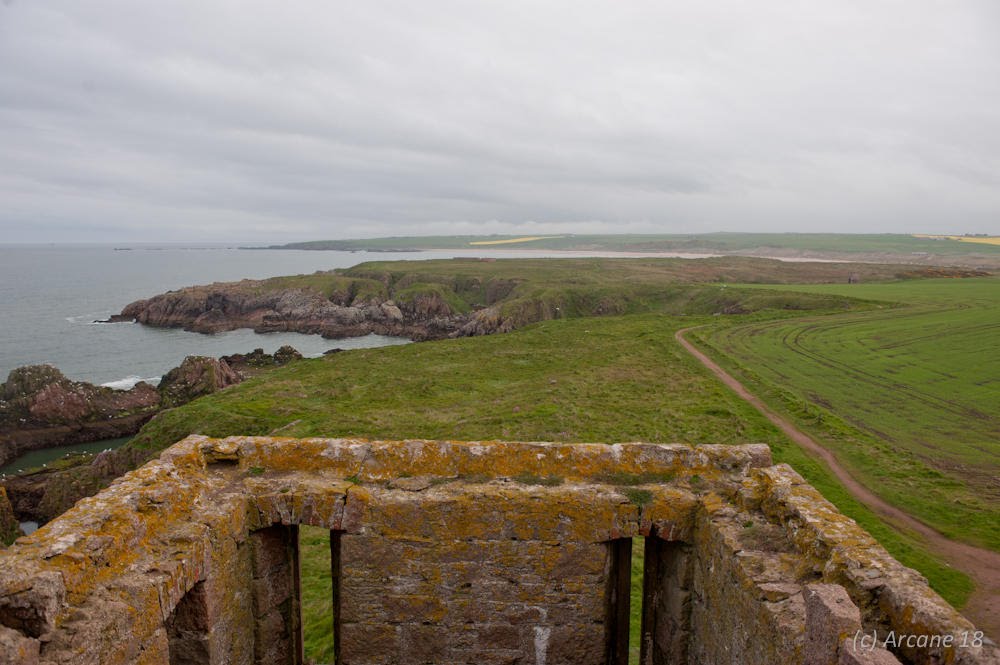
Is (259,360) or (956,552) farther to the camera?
(259,360)

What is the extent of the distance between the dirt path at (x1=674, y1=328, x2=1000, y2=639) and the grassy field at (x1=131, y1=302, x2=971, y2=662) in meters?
0.31

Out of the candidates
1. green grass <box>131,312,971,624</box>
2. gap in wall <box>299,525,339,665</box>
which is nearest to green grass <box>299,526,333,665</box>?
gap in wall <box>299,525,339,665</box>

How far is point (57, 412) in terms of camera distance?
34156mm

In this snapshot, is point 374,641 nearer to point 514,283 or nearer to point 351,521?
point 351,521

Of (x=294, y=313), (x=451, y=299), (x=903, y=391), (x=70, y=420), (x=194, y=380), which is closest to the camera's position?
(x=903, y=391)

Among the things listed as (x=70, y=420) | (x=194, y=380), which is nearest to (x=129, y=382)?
(x=194, y=380)

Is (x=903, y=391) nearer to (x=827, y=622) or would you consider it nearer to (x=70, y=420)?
(x=827, y=622)

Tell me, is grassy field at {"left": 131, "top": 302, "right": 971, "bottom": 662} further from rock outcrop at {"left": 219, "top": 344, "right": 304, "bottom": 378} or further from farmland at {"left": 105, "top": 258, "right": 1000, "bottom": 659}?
rock outcrop at {"left": 219, "top": 344, "right": 304, "bottom": 378}

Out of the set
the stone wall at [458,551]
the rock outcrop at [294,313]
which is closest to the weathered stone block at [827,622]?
the stone wall at [458,551]

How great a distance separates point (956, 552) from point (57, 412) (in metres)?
43.9

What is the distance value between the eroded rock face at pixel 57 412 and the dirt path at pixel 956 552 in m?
37.5

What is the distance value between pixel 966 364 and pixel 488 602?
2987 cm

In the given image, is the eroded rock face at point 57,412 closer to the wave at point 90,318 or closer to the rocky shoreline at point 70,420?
the rocky shoreline at point 70,420

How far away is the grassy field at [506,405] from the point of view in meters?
14.5
